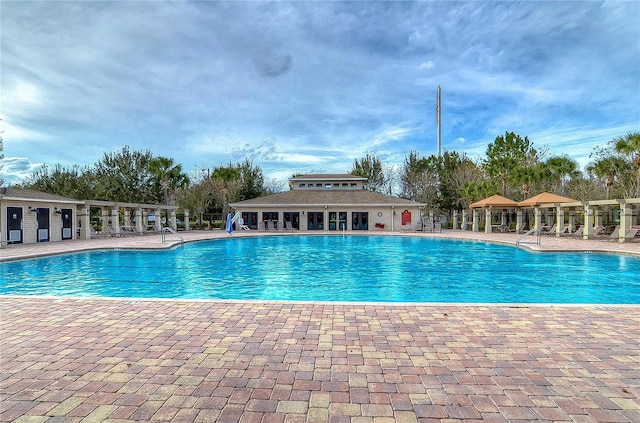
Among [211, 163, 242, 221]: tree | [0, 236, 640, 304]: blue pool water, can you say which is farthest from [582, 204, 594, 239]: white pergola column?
[211, 163, 242, 221]: tree

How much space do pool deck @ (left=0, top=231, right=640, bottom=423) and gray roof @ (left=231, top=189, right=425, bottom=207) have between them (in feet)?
82.7

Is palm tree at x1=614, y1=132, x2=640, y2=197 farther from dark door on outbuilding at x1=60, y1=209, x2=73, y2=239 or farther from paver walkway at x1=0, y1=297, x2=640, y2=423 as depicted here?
dark door on outbuilding at x1=60, y1=209, x2=73, y2=239

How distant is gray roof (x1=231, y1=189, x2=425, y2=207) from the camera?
30.8 m

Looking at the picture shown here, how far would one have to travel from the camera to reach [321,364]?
3570 millimetres

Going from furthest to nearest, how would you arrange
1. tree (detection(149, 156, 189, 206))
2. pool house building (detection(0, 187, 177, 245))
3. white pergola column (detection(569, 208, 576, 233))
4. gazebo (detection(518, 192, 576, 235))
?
tree (detection(149, 156, 189, 206)), white pergola column (detection(569, 208, 576, 233)), gazebo (detection(518, 192, 576, 235)), pool house building (detection(0, 187, 177, 245))

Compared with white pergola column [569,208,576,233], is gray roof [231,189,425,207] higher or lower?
higher

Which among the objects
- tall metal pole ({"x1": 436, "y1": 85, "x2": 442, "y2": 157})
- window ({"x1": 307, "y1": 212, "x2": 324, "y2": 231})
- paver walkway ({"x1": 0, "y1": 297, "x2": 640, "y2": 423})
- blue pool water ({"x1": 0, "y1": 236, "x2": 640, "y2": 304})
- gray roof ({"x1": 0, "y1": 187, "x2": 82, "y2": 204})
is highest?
tall metal pole ({"x1": 436, "y1": 85, "x2": 442, "y2": 157})

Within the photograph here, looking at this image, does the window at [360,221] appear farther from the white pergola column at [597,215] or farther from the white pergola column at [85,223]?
the white pergola column at [85,223]

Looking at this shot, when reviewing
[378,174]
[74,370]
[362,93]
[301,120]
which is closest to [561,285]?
[74,370]

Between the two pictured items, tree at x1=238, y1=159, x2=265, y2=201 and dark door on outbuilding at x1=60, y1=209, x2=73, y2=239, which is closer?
dark door on outbuilding at x1=60, y1=209, x2=73, y2=239

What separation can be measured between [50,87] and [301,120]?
64.0ft

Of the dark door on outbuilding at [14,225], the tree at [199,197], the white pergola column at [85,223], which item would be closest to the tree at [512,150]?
the tree at [199,197]

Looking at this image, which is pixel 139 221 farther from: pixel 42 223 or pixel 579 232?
pixel 579 232

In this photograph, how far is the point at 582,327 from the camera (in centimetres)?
473
